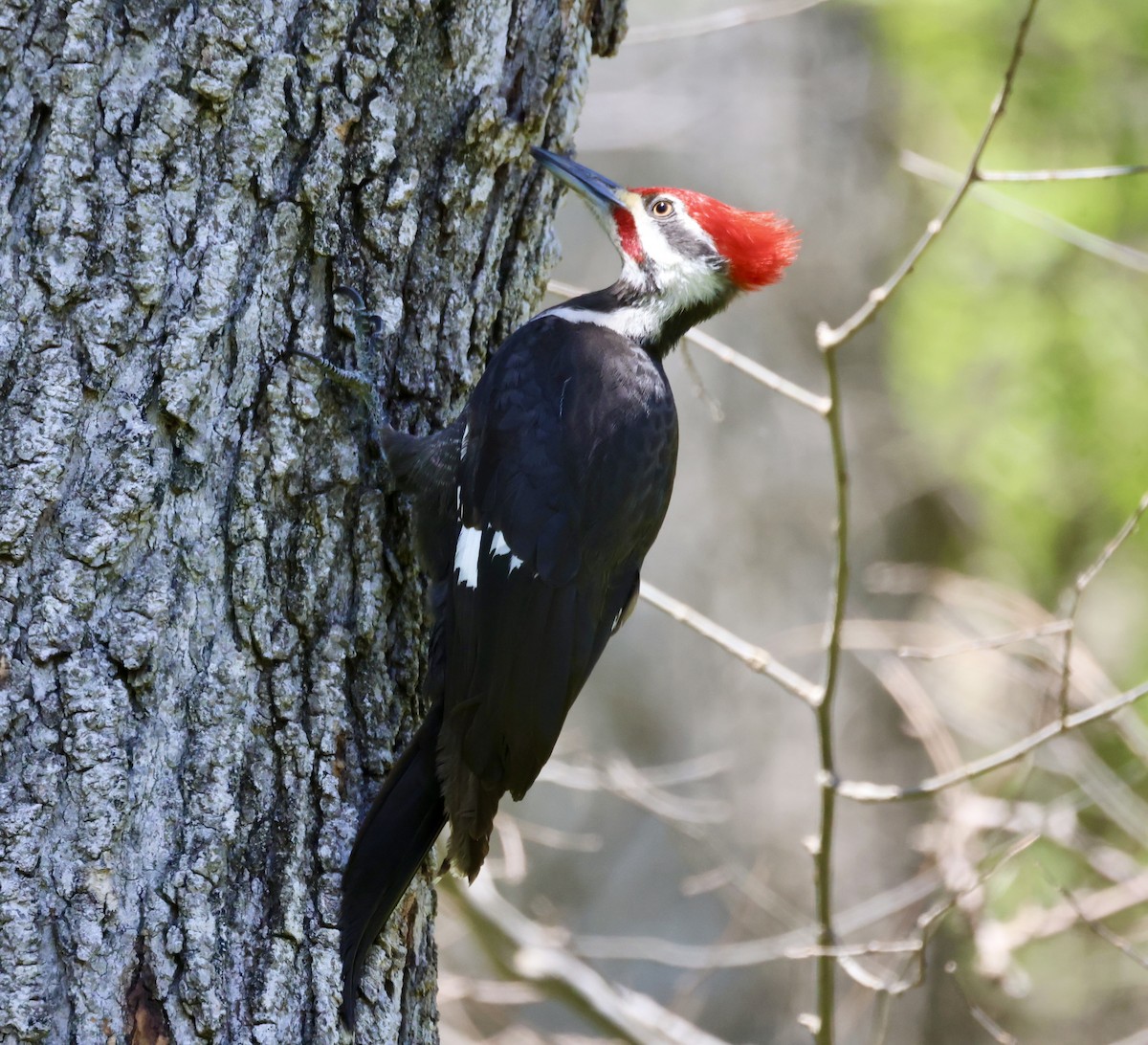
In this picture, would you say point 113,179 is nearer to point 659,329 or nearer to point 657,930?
point 659,329

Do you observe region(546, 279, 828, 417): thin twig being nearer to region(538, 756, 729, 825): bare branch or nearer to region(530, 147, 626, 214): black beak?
region(530, 147, 626, 214): black beak

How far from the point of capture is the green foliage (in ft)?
14.9

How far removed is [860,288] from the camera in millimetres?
5098

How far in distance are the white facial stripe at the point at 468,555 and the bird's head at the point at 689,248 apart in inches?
30.7

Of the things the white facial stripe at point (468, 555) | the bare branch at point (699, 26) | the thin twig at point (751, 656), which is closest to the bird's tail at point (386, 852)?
the white facial stripe at point (468, 555)

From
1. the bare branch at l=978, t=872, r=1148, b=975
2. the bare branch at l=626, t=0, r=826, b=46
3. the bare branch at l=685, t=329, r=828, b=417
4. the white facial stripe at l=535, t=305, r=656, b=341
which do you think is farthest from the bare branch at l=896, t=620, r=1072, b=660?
the bare branch at l=626, t=0, r=826, b=46

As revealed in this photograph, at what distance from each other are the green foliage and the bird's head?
2.15m

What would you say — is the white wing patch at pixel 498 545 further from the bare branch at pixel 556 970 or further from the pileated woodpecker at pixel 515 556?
the bare branch at pixel 556 970

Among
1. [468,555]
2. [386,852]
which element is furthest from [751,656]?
[386,852]

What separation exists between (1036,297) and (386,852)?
397 cm

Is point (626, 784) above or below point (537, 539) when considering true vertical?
above

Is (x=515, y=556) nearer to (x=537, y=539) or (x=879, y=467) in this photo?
(x=537, y=539)

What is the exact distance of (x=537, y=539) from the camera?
209cm

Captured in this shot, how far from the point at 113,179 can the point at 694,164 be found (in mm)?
4050
